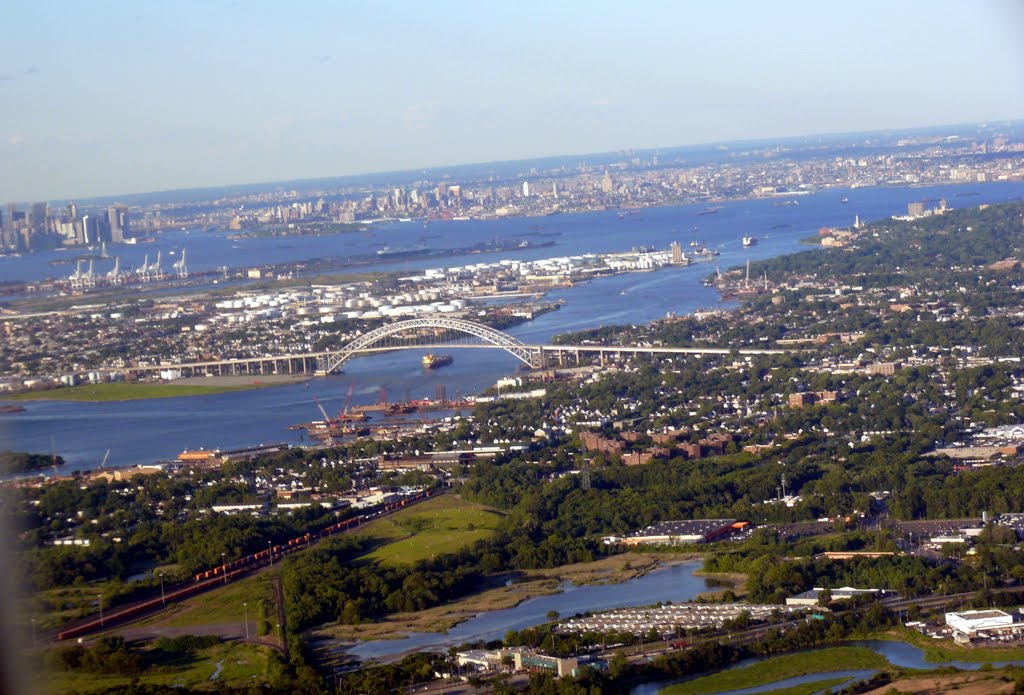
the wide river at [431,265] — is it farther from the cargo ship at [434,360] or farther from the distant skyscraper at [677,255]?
the distant skyscraper at [677,255]

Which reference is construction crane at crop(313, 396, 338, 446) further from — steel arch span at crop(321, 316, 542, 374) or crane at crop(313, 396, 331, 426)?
steel arch span at crop(321, 316, 542, 374)

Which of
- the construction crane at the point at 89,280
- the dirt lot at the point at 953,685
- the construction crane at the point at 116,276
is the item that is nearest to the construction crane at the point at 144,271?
the construction crane at the point at 116,276

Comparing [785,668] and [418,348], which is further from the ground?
[785,668]

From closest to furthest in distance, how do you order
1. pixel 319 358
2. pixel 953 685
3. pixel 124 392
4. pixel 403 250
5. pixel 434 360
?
pixel 953 685 < pixel 124 392 < pixel 434 360 < pixel 319 358 < pixel 403 250

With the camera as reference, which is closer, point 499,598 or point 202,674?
point 202,674

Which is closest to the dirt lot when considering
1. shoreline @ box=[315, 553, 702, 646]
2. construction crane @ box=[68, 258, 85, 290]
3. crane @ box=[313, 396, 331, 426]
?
shoreline @ box=[315, 553, 702, 646]

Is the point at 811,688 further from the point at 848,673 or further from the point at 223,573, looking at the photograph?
the point at 223,573

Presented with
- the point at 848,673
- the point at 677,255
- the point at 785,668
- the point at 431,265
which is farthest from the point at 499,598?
the point at 431,265

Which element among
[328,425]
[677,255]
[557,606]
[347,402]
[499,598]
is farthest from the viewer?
[677,255]
